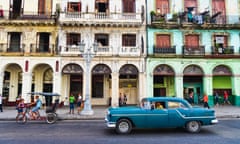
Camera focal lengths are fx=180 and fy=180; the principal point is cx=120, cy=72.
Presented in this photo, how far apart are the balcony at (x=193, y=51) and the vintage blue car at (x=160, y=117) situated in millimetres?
12539

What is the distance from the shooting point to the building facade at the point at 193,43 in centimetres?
2072

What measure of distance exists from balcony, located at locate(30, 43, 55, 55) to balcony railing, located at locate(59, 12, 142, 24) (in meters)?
3.34

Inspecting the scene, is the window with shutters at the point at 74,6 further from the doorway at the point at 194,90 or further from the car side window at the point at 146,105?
the doorway at the point at 194,90

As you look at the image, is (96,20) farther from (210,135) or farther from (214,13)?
(210,135)

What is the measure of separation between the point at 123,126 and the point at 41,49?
1572 cm

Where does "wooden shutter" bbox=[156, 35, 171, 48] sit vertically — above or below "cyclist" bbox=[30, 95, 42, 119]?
above

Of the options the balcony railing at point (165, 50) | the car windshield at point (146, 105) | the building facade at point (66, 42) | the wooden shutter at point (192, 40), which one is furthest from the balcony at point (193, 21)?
the car windshield at point (146, 105)

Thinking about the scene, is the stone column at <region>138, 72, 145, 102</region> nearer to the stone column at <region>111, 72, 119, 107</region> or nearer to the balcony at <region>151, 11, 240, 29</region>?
the stone column at <region>111, 72, 119, 107</region>

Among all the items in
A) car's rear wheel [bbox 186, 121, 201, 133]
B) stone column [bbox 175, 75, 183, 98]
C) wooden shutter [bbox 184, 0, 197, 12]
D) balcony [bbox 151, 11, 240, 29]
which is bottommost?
car's rear wheel [bbox 186, 121, 201, 133]

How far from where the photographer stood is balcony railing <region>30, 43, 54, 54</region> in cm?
2016

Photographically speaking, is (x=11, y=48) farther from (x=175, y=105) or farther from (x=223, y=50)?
(x=223, y=50)

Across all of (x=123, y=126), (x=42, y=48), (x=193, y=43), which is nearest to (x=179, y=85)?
(x=193, y=43)

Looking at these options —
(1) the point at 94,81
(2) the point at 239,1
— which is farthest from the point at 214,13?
(1) the point at 94,81

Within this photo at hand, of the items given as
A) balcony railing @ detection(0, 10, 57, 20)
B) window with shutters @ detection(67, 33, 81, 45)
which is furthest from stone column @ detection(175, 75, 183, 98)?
balcony railing @ detection(0, 10, 57, 20)
